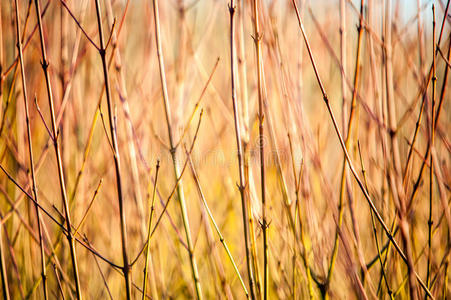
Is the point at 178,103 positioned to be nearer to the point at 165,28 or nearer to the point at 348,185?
the point at 165,28

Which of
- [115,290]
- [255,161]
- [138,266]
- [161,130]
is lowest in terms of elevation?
[115,290]

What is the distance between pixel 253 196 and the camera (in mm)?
954

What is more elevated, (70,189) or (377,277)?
(70,189)

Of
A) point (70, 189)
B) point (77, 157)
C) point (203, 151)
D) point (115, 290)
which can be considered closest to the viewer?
point (77, 157)

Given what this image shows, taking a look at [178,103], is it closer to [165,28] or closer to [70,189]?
[165,28]

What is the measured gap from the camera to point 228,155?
1.75m

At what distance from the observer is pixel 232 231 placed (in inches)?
80.7

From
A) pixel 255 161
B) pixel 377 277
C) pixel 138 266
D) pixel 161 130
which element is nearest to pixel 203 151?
pixel 161 130

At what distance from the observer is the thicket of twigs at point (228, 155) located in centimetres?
74

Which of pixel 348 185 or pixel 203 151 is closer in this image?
pixel 348 185

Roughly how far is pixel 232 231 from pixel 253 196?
1160 mm

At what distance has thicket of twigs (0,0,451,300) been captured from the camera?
744 mm

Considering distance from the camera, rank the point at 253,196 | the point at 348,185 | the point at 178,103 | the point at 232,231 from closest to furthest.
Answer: the point at 348,185 < the point at 253,196 < the point at 178,103 < the point at 232,231

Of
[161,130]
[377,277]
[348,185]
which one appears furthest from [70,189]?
[377,277]
